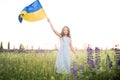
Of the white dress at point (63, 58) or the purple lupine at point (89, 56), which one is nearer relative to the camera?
the white dress at point (63, 58)

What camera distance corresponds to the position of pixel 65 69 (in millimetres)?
7859

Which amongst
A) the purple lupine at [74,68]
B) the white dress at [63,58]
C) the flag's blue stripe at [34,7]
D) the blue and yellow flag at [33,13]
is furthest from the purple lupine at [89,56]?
the flag's blue stripe at [34,7]

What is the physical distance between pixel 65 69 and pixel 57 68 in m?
0.13

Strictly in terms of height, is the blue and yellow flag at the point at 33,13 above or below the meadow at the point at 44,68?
above

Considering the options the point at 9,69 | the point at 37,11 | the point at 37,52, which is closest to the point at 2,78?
the point at 9,69

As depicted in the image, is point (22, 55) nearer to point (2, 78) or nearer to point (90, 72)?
point (2, 78)

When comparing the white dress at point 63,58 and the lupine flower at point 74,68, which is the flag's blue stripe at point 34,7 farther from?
the lupine flower at point 74,68

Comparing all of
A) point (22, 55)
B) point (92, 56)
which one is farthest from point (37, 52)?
point (92, 56)

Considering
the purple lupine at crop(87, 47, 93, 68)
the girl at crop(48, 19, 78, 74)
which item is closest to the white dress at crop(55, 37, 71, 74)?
the girl at crop(48, 19, 78, 74)

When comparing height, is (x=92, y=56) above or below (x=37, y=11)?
below

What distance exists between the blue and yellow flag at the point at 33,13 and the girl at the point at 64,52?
20cm

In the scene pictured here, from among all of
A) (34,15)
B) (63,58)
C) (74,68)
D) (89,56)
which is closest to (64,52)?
(63,58)

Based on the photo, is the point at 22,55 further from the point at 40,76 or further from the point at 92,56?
the point at 92,56

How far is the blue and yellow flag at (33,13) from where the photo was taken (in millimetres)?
7926
